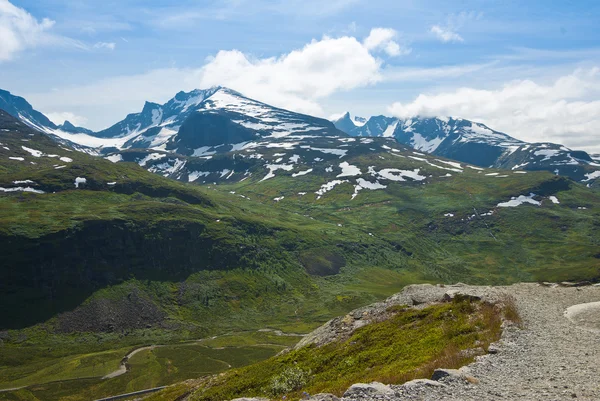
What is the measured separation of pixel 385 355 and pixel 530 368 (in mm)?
14273

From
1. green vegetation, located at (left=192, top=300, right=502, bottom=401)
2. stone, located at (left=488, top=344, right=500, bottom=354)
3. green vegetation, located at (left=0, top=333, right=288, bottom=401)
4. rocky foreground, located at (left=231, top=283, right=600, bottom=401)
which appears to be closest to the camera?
rocky foreground, located at (left=231, top=283, right=600, bottom=401)

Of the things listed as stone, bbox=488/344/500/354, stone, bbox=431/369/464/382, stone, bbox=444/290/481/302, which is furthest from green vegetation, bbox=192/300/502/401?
stone, bbox=431/369/464/382

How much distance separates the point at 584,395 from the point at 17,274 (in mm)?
221344

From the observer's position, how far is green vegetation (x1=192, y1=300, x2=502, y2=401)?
1209 inches

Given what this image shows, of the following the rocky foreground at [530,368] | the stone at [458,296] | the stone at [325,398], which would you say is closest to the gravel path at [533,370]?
the rocky foreground at [530,368]

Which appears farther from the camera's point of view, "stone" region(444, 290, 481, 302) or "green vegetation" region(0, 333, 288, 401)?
"green vegetation" region(0, 333, 288, 401)

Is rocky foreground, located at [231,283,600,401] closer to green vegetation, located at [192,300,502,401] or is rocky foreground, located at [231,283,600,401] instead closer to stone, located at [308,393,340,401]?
stone, located at [308,393,340,401]

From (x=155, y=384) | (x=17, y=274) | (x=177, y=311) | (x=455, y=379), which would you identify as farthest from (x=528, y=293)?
(x=17, y=274)

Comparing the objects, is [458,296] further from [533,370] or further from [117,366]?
[117,366]

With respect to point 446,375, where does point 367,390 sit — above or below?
below

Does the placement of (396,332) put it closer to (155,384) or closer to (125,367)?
(155,384)

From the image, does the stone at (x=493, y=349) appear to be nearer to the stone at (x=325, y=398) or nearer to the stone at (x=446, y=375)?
the stone at (x=446, y=375)

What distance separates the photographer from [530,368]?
2550 centimetres

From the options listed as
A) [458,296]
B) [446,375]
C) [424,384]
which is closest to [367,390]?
[424,384]
